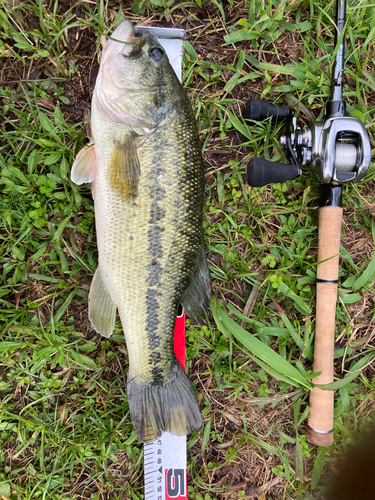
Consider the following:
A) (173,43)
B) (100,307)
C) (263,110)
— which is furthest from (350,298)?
(173,43)

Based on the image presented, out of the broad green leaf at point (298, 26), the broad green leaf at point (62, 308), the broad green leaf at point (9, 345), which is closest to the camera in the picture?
the broad green leaf at point (9, 345)

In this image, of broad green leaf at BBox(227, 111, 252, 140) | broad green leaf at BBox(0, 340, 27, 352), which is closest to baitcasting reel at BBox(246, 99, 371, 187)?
broad green leaf at BBox(227, 111, 252, 140)

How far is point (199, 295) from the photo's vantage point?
7.27ft

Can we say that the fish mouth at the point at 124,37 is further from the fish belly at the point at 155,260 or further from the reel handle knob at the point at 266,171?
the reel handle knob at the point at 266,171

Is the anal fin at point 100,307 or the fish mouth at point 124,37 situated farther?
the anal fin at point 100,307

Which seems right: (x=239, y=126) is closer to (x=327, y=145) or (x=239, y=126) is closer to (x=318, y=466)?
(x=327, y=145)

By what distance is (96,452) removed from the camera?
7.72ft

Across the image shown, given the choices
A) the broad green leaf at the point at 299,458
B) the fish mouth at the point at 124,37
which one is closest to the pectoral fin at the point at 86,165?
the fish mouth at the point at 124,37

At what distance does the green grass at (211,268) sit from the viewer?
226 centimetres

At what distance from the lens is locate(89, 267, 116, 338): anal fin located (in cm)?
210

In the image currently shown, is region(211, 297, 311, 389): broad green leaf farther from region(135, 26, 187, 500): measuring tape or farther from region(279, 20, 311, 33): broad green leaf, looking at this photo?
region(279, 20, 311, 33): broad green leaf

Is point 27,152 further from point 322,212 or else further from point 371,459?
point 371,459

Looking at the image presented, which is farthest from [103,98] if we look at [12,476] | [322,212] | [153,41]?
[12,476]

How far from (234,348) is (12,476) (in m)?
1.81
